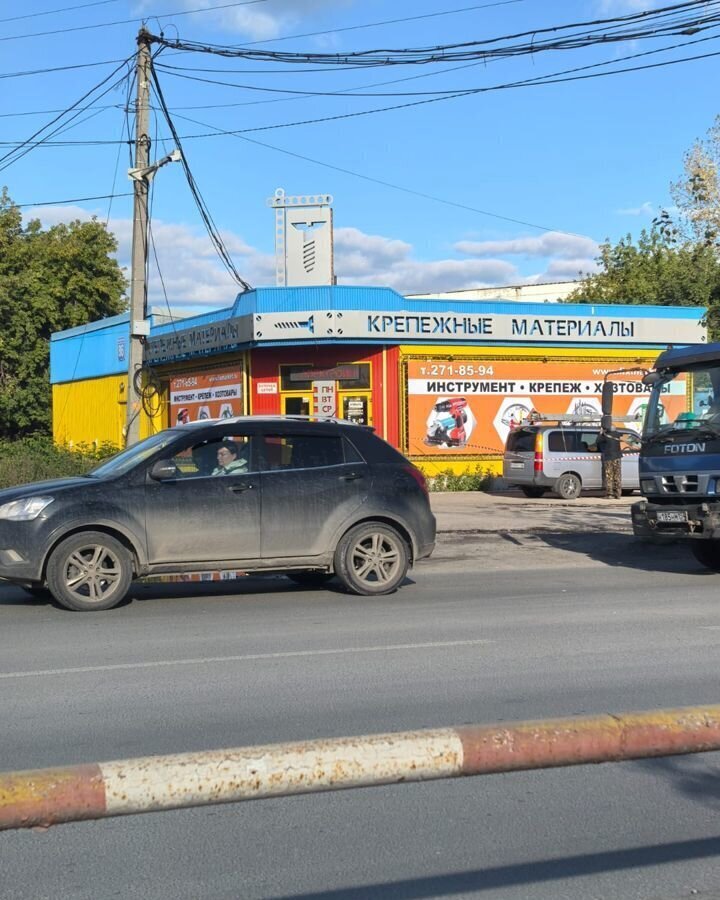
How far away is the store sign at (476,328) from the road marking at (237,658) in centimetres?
1794

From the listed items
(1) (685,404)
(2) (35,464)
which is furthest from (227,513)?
(2) (35,464)

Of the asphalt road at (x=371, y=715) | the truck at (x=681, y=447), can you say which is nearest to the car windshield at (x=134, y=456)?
the asphalt road at (x=371, y=715)

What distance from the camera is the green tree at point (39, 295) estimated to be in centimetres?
4291

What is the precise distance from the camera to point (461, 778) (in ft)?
16.9

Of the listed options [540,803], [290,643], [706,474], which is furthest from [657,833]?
[706,474]

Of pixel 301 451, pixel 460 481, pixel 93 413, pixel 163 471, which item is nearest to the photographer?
pixel 163 471

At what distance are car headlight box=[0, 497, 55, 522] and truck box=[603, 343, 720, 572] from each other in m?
6.68

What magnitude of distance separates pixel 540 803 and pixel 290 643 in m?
3.95

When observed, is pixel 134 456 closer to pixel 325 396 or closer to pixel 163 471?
pixel 163 471

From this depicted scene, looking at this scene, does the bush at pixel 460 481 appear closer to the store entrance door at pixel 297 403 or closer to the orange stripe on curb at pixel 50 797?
the store entrance door at pixel 297 403

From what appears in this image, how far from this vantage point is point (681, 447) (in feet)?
40.4

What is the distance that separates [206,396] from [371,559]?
62.0ft

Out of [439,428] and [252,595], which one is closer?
[252,595]

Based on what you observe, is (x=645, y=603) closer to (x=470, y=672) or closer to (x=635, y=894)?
(x=470, y=672)
